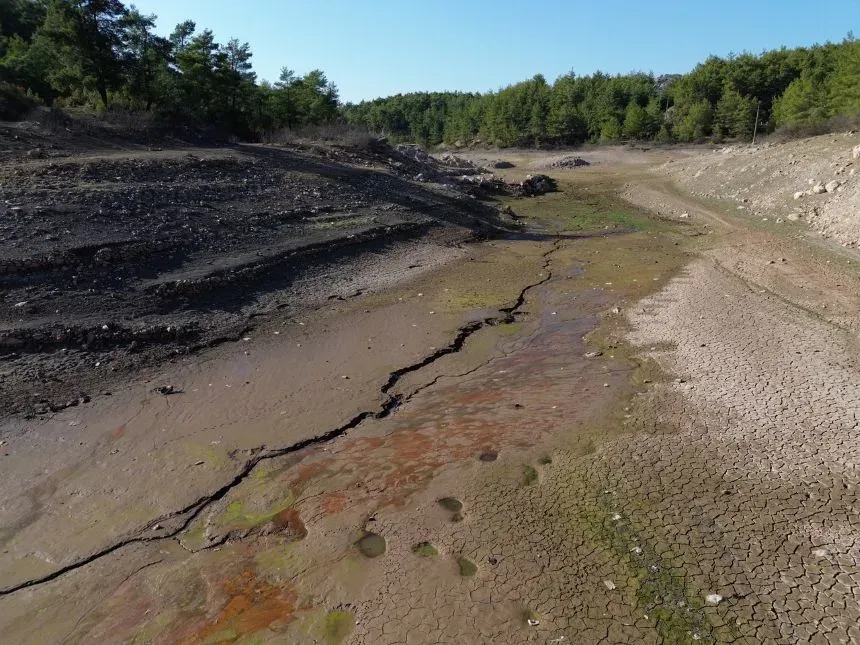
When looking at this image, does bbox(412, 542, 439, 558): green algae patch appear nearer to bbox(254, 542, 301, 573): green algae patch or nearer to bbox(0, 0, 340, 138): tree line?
bbox(254, 542, 301, 573): green algae patch

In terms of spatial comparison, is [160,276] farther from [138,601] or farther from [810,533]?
[810,533]

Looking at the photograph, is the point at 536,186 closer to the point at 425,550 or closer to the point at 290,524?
the point at 290,524

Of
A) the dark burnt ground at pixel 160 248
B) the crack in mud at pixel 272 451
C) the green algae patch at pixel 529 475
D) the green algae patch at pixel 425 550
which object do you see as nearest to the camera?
the green algae patch at pixel 425 550

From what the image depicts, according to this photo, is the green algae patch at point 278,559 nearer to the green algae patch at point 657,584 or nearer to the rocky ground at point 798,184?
the green algae patch at point 657,584

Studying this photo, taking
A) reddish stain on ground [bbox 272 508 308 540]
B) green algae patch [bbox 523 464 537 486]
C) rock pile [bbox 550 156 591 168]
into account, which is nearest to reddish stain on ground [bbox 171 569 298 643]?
reddish stain on ground [bbox 272 508 308 540]

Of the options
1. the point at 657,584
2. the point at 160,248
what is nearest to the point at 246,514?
the point at 657,584

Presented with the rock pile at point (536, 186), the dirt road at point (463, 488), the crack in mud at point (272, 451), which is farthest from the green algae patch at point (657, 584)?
the rock pile at point (536, 186)
